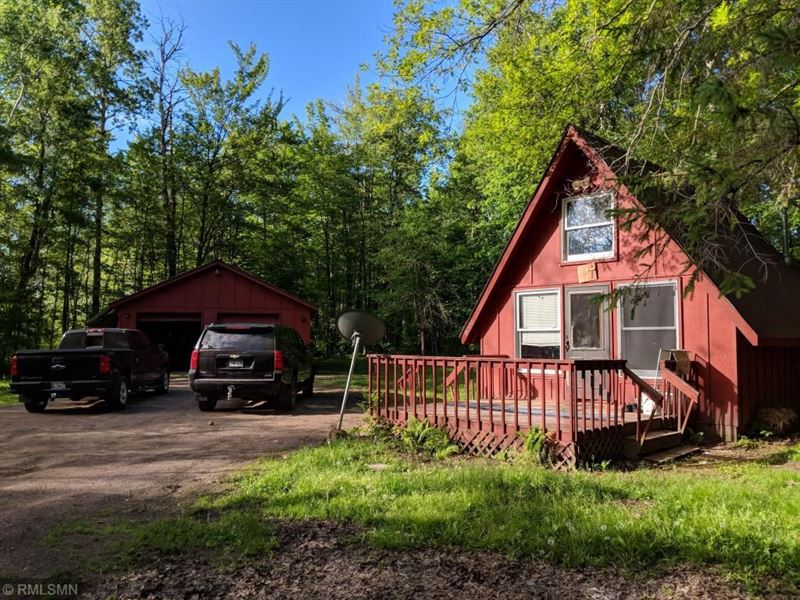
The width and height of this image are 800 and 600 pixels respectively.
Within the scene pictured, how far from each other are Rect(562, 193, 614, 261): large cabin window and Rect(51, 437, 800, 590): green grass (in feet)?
16.9

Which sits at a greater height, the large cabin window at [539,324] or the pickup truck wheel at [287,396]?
the large cabin window at [539,324]

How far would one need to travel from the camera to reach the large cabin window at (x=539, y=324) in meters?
11.6

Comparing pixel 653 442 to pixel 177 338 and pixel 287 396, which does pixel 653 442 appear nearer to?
pixel 287 396

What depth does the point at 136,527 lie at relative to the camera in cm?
482

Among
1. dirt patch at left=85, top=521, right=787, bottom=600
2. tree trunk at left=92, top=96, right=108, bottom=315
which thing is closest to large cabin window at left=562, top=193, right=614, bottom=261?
dirt patch at left=85, top=521, right=787, bottom=600

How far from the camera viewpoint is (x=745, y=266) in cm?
1071

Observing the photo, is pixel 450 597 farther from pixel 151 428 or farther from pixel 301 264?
pixel 301 264

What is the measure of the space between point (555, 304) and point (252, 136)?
2532 cm

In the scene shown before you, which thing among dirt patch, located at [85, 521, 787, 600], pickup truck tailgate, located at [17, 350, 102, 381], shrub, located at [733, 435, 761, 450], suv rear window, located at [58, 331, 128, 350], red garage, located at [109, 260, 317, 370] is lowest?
shrub, located at [733, 435, 761, 450]

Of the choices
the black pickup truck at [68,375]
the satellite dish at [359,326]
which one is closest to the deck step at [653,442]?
the satellite dish at [359,326]

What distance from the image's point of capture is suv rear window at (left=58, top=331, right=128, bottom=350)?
1399 centimetres

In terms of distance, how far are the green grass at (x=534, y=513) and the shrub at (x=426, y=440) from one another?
1.09 meters

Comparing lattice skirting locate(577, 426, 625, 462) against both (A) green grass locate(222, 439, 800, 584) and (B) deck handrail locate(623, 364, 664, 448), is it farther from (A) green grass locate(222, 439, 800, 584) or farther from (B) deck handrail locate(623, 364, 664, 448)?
(A) green grass locate(222, 439, 800, 584)

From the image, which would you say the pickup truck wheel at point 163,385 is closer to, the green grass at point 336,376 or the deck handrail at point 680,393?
the green grass at point 336,376
